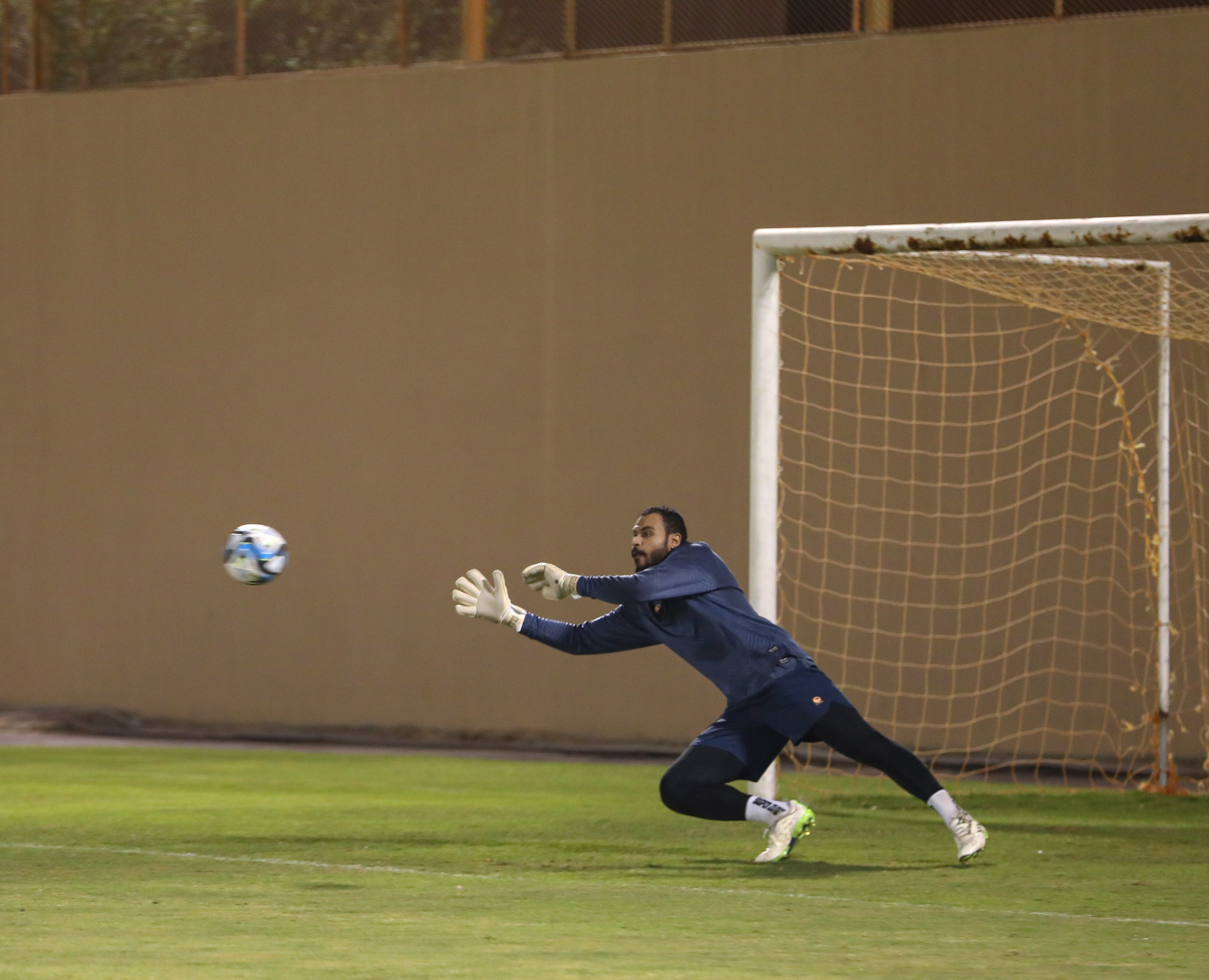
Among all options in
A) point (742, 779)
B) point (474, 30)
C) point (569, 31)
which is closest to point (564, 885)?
point (742, 779)

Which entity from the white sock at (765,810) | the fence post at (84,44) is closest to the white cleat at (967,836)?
the white sock at (765,810)

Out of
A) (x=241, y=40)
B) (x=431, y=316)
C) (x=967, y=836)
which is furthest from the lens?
(x=241, y=40)

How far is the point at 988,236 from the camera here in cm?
927

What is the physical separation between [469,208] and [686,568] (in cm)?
787

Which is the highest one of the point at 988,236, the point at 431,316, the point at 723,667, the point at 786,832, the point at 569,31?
the point at 569,31

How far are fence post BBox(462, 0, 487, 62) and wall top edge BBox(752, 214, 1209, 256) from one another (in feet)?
20.0

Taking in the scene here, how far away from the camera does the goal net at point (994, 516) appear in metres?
12.8

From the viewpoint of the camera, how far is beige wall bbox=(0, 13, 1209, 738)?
13734 mm

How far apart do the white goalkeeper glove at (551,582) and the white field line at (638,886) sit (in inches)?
46.1

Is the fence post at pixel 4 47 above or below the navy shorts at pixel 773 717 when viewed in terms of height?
above

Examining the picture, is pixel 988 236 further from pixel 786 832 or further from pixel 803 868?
pixel 803 868

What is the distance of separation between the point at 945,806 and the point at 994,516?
226 inches

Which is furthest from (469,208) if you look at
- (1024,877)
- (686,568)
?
(1024,877)

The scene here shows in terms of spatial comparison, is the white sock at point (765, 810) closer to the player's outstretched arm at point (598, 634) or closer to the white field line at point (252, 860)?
the player's outstretched arm at point (598, 634)
